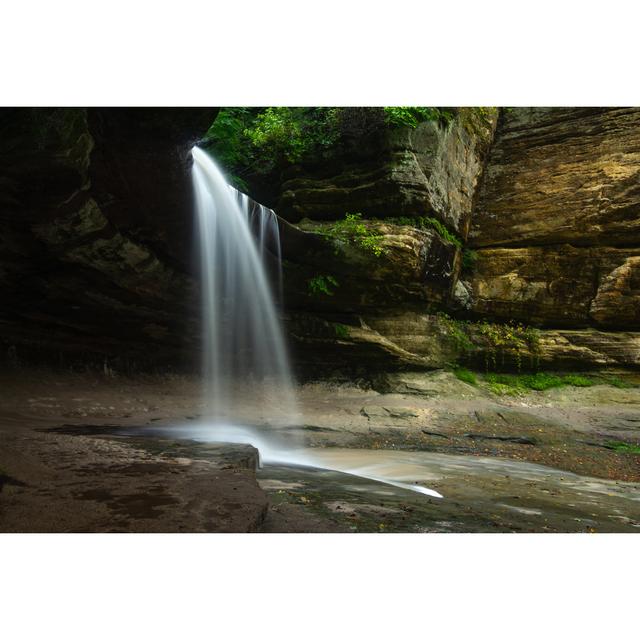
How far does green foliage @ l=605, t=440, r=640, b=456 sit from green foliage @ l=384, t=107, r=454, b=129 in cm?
888

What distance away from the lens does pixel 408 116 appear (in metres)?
12.2

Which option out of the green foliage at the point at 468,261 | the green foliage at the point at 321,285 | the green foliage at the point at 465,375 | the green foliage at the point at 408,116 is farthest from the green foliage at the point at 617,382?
the green foliage at the point at 408,116

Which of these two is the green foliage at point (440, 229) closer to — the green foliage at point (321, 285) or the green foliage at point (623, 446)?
the green foliage at point (321, 285)

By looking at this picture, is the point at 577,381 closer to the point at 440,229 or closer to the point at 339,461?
the point at 440,229

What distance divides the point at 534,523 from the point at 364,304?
887 centimetres

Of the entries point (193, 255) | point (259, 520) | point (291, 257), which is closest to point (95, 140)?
point (193, 255)

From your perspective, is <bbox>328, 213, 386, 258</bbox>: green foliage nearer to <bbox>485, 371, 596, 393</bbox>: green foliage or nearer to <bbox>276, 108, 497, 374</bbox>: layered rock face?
<bbox>276, 108, 497, 374</bbox>: layered rock face

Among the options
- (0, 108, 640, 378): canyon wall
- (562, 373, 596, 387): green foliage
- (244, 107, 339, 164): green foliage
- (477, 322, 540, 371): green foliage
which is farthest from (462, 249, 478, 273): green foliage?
(244, 107, 339, 164): green foliage

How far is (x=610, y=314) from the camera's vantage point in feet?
44.9

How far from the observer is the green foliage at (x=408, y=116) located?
12125 mm

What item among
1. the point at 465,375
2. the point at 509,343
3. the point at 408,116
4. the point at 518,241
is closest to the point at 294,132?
the point at 408,116

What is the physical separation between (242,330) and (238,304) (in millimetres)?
993

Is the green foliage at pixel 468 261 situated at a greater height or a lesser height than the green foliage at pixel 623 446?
greater

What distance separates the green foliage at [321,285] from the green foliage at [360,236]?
3.63 feet
